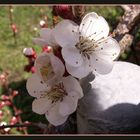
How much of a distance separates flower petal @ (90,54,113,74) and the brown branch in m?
0.53

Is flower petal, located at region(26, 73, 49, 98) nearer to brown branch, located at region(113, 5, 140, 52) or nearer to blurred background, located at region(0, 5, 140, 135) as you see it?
brown branch, located at region(113, 5, 140, 52)

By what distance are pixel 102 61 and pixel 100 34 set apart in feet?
0.18

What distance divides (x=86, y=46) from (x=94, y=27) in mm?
40

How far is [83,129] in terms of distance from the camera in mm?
899

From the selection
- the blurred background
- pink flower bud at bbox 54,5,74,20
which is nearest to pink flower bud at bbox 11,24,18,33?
the blurred background

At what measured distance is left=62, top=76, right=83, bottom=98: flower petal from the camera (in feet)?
2.40

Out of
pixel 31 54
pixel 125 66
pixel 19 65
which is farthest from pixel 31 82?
pixel 19 65

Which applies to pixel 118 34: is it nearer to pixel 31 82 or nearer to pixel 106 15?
pixel 31 82

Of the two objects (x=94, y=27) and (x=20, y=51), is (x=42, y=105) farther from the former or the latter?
(x=20, y=51)

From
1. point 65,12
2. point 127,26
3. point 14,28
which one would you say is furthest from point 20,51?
point 65,12

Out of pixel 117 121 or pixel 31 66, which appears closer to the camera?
pixel 117 121

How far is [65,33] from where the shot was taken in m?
0.71

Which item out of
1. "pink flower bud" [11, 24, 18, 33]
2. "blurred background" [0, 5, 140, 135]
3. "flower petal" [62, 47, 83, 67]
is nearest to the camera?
"flower petal" [62, 47, 83, 67]

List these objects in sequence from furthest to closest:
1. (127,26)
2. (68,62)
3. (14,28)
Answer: (14,28) < (127,26) < (68,62)
